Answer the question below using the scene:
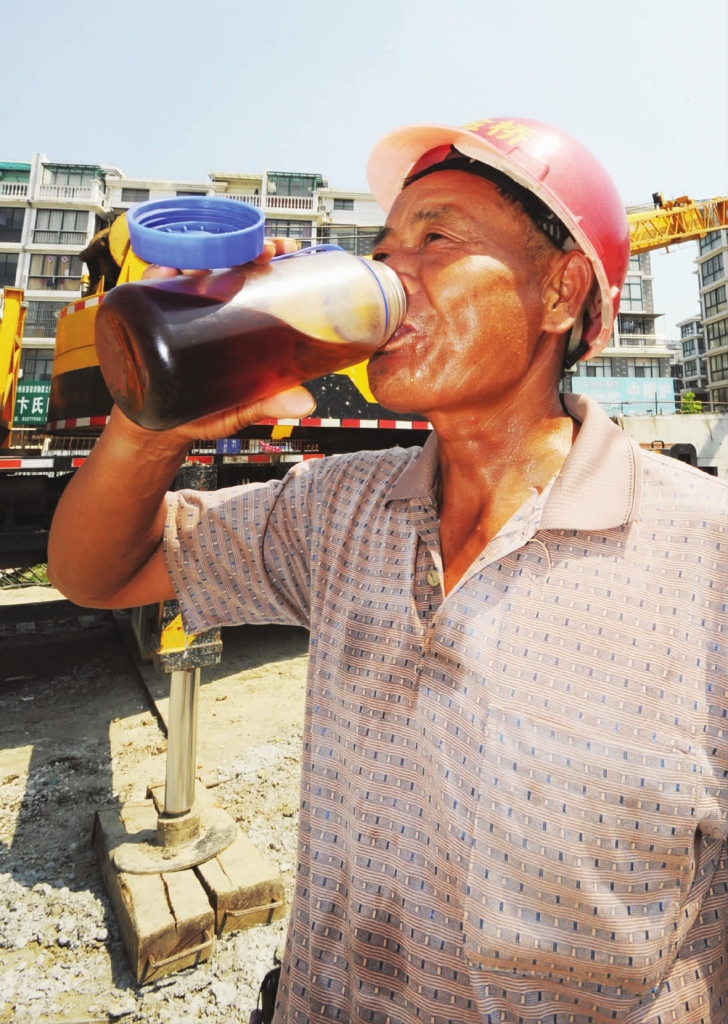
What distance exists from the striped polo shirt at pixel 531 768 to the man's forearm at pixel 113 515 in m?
0.42

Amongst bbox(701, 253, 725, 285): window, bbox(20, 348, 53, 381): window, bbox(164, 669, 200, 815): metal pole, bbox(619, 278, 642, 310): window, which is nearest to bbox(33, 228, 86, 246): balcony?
bbox(20, 348, 53, 381): window

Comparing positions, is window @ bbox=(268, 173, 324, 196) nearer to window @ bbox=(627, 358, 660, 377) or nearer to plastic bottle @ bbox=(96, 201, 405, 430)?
window @ bbox=(627, 358, 660, 377)

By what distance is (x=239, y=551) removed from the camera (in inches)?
52.7

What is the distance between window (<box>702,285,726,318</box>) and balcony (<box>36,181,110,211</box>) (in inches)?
2015

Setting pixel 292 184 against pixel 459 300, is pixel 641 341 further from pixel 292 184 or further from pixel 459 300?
pixel 459 300

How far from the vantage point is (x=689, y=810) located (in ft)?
2.71

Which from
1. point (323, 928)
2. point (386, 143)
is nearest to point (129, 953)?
point (323, 928)

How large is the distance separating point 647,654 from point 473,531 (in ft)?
1.41

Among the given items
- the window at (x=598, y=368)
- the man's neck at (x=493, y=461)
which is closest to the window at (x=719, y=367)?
the window at (x=598, y=368)

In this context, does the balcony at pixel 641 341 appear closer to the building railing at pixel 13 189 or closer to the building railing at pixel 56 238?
the building railing at pixel 56 238

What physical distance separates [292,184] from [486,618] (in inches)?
2001

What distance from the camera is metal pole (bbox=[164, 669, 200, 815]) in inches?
103

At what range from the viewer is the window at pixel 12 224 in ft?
132

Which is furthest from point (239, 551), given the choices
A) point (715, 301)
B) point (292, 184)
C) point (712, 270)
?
point (712, 270)
